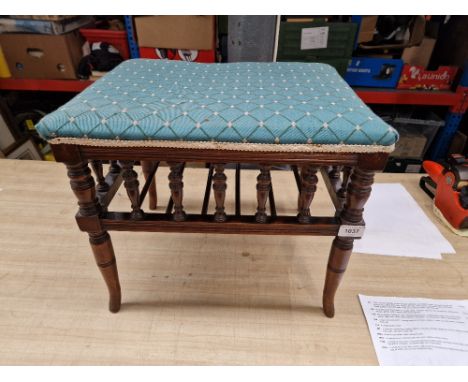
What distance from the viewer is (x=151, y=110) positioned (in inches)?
20.2

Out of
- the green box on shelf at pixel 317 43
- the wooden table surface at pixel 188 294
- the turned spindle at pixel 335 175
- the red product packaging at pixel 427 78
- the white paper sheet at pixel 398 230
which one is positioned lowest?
the wooden table surface at pixel 188 294

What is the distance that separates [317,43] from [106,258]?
102cm

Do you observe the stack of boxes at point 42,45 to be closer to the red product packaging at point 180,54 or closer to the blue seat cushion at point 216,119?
the red product packaging at point 180,54

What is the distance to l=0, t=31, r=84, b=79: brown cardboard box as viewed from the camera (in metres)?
1.20

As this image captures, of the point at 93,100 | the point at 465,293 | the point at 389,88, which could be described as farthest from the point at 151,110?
the point at 389,88

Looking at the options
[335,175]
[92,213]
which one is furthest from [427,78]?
[92,213]

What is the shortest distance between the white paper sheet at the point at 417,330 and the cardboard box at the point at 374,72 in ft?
2.84

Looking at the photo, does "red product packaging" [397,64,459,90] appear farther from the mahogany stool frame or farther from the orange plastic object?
the mahogany stool frame

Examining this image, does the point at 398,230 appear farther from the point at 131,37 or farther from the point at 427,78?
the point at 131,37

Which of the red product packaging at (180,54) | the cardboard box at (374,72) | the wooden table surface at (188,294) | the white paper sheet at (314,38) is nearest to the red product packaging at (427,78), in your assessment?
the cardboard box at (374,72)

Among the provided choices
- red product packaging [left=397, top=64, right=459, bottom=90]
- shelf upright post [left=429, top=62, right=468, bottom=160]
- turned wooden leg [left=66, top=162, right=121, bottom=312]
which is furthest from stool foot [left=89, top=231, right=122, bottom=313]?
shelf upright post [left=429, top=62, right=468, bottom=160]

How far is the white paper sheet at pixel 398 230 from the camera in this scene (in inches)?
35.8

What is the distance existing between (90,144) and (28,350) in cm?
47

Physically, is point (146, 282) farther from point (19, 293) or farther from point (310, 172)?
point (310, 172)
